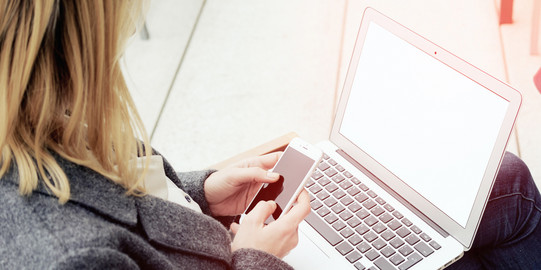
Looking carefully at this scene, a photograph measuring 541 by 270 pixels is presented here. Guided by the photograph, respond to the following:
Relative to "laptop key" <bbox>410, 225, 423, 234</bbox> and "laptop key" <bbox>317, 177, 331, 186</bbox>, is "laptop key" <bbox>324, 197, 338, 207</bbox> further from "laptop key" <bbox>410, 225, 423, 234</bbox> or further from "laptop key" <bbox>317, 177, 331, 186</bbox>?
"laptop key" <bbox>410, 225, 423, 234</bbox>

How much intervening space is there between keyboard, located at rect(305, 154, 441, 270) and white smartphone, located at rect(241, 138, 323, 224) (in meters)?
0.09

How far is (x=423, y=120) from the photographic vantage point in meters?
0.93

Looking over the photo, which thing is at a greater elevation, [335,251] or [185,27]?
[335,251]

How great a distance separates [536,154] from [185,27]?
150 centimetres

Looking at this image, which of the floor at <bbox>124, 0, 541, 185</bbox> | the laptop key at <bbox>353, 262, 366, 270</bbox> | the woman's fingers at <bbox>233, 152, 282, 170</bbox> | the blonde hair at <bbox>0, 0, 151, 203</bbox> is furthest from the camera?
the floor at <bbox>124, 0, 541, 185</bbox>

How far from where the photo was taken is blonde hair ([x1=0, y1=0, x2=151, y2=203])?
0.60 meters

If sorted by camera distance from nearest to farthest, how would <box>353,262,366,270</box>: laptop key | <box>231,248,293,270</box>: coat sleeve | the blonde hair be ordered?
1. the blonde hair
2. <box>231,248,293,270</box>: coat sleeve
3. <box>353,262,366,270</box>: laptop key

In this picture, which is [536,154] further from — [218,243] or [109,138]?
[109,138]

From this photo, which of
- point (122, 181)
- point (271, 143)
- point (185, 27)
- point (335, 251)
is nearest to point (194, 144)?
point (185, 27)

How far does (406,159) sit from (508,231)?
257mm

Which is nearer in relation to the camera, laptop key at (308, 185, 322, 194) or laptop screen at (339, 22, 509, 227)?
laptop screen at (339, 22, 509, 227)

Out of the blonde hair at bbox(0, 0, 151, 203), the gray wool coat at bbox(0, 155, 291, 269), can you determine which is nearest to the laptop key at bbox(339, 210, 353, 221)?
the gray wool coat at bbox(0, 155, 291, 269)

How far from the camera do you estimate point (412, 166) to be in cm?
97

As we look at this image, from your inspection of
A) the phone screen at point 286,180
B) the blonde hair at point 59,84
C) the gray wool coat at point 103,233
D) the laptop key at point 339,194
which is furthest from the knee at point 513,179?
the blonde hair at point 59,84
